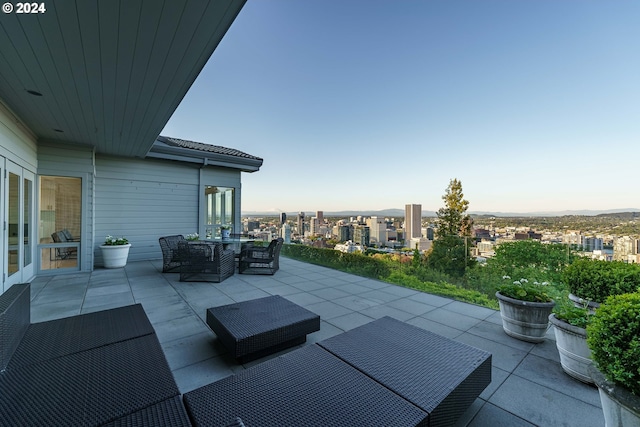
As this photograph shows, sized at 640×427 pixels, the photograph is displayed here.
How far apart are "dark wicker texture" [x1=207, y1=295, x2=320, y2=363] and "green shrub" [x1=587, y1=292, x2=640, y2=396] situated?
2091 mm

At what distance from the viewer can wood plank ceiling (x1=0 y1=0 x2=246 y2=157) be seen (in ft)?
7.22

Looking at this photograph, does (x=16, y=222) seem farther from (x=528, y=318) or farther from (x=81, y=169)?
(x=528, y=318)

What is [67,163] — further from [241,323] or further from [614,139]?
[614,139]

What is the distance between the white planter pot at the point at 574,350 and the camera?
2135mm

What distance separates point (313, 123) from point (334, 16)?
181 inches

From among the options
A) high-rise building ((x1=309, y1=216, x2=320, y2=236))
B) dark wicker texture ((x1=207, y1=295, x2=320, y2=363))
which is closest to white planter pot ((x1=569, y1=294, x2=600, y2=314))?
dark wicker texture ((x1=207, y1=295, x2=320, y2=363))

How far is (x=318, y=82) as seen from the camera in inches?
373

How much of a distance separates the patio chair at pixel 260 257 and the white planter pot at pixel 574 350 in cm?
497

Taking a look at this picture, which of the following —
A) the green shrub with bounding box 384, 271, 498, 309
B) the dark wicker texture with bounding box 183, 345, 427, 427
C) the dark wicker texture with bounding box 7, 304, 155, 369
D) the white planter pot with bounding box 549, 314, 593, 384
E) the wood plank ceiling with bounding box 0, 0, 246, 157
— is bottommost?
the green shrub with bounding box 384, 271, 498, 309

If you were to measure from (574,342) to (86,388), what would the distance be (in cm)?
343

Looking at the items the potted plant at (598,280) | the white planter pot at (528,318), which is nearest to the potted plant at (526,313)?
the white planter pot at (528,318)

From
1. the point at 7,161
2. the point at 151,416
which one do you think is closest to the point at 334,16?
the point at 7,161

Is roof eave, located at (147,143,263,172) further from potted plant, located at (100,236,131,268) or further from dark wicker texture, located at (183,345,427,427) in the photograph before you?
dark wicker texture, located at (183,345,427,427)

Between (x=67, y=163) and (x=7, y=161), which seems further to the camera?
(x=67, y=163)
